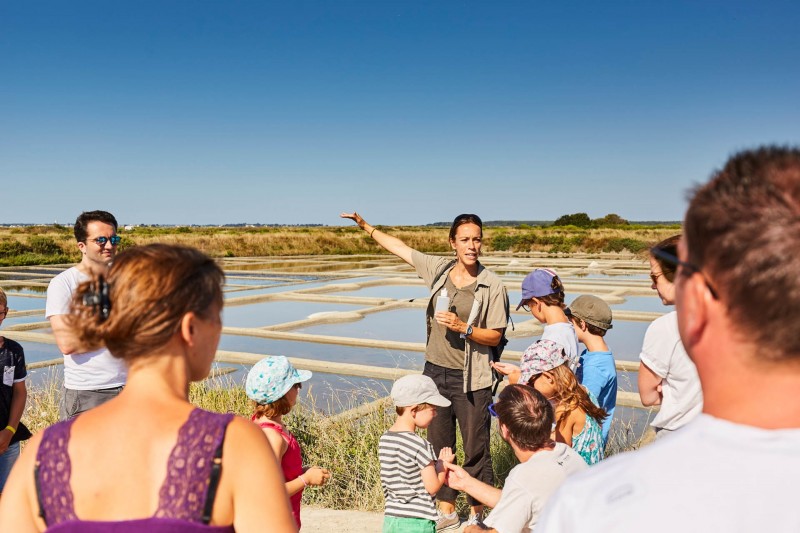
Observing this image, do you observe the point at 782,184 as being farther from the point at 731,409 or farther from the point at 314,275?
the point at 314,275

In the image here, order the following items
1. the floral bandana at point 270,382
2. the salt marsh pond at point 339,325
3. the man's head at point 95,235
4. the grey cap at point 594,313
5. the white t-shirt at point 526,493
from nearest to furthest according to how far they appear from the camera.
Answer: the white t-shirt at point 526,493, the floral bandana at point 270,382, the man's head at point 95,235, the grey cap at point 594,313, the salt marsh pond at point 339,325

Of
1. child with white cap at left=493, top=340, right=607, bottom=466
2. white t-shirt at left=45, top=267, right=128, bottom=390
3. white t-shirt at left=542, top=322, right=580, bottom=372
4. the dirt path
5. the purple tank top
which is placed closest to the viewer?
the purple tank top

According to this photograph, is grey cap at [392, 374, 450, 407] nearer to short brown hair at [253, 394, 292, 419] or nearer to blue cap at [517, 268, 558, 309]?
short brown hair at [253, 394, 292, 419]

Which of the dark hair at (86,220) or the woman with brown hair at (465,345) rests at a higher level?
the dark hair at (86,220)

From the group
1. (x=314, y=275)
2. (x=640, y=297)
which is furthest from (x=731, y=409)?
(x=314, y=275)

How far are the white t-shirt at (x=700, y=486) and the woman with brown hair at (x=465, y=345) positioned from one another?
3.53 meters

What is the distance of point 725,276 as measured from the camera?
0.93m

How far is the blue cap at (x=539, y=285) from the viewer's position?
14.0 ft

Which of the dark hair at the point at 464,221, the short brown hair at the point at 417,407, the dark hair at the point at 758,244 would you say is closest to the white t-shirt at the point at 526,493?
the short brown hair at the point at 417,407

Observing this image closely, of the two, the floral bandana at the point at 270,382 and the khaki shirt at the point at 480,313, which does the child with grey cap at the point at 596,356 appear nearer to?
the khaki shirt at the point at 480,313

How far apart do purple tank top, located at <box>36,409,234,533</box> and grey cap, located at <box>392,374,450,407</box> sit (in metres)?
2.10

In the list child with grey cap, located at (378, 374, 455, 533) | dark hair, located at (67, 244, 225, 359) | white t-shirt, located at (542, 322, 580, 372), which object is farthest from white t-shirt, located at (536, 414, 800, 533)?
white t-shirt, located at (542, 322, 580, 372)

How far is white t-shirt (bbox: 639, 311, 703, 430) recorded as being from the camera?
3004 mm

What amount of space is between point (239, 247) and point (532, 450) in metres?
41.8
